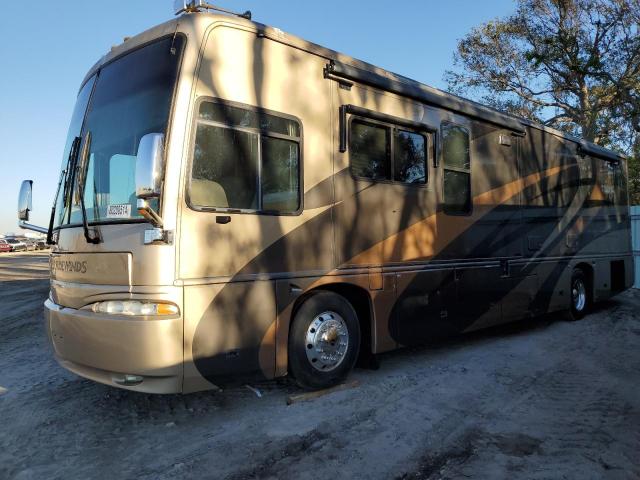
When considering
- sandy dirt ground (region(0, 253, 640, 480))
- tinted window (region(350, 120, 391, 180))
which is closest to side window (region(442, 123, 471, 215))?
tinted window (region(350, 120, 391, 180))

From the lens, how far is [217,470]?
317 centimetres

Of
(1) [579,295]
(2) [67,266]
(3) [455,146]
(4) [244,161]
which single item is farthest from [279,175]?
(1) [579,295]

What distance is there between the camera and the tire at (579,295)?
870cm

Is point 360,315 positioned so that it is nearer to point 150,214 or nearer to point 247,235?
point 247,235

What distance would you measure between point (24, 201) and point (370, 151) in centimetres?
350

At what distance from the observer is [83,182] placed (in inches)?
165

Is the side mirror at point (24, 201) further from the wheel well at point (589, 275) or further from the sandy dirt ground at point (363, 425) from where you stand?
the wheel well at point (589, 275)

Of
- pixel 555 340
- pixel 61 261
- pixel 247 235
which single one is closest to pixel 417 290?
pixel 247 235

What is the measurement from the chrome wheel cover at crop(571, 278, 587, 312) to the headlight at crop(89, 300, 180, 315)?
7.48m

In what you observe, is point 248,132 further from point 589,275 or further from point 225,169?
point 589,275

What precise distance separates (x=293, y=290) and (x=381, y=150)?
74.5 inches

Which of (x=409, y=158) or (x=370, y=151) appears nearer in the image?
(x=370, y=151)

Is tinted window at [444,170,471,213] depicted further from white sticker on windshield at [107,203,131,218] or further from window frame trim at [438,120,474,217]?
white sticker on windshield at [107,203,131,218]

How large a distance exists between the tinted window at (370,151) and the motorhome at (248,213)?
0.02 m
